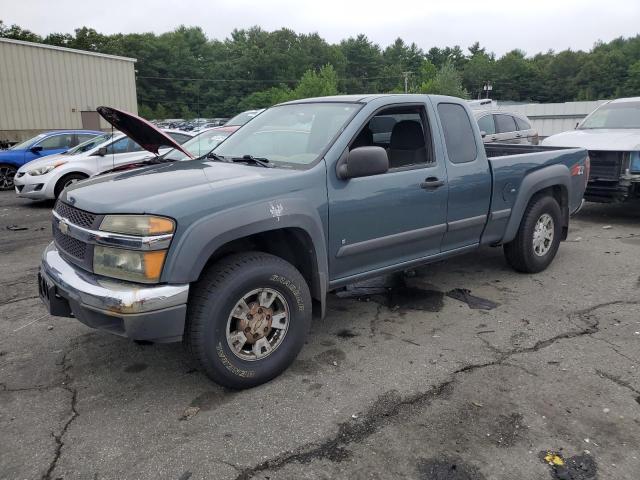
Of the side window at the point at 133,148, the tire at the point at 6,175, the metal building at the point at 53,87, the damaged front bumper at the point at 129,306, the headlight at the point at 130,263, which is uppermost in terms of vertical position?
the metal building at the point at 53,87

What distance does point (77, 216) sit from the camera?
3.29 meters

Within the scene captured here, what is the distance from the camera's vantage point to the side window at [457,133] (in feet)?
15.1

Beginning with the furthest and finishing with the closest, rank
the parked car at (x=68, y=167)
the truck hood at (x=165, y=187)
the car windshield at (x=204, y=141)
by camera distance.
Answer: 1. the parked car at (x=68, y=167)
2. the car windshield at (x=204, y=141)
3. the truck hood at (x=165, y=187)

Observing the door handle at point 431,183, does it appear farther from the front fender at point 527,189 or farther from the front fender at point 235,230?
the front fender at point 527,189

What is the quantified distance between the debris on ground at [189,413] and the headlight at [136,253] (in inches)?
32.5

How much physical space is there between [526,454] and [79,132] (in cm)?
1321

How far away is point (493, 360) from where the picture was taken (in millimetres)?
3760

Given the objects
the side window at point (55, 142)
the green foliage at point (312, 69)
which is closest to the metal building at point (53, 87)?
the side window at point (55, 142)

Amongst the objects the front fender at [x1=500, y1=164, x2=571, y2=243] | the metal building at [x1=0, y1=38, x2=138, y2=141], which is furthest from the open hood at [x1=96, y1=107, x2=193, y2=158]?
the metal building at [x1=0, y1=38, x2=138, y2=141]

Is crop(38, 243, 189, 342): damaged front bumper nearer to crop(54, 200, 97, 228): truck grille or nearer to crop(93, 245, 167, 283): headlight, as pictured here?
crop(93, 245, 167, 283): headlight

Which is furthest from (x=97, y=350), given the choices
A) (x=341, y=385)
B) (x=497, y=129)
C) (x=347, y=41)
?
(x=347, y=41)

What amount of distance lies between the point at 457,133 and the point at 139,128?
2.72 metres

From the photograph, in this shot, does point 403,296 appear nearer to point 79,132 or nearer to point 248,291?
point 248,291

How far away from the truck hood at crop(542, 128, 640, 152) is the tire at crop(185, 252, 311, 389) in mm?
5727
